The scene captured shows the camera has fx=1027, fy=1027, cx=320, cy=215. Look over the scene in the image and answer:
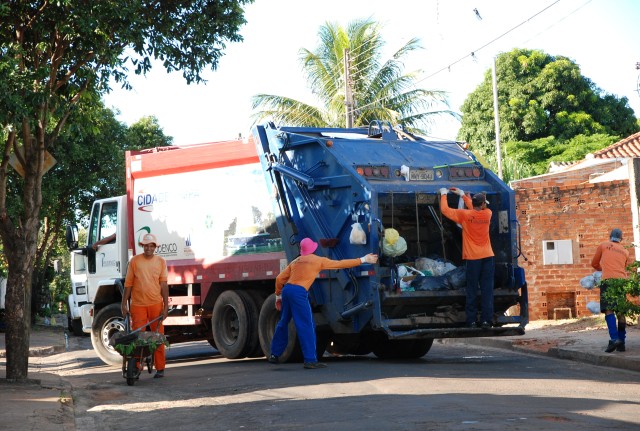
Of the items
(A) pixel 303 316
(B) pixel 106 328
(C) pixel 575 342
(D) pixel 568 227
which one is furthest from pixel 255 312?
(D) pixel 568 227

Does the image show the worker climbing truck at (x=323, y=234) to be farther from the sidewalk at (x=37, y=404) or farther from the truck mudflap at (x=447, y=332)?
the sidewalk at (x=37, y=404)

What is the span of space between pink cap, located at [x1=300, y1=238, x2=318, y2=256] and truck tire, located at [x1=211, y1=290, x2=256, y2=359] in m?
2.03

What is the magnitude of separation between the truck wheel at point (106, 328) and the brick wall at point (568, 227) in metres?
8.27

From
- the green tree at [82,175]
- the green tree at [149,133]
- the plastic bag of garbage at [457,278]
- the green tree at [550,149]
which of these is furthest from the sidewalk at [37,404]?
the green tree at [550,149]

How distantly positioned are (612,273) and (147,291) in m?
5.88

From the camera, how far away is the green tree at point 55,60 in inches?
451

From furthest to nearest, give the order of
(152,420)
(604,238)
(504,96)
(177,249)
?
(504,96)
(604,238)
(177,249)
(152,420)

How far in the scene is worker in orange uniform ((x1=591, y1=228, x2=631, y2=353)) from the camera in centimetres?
1290

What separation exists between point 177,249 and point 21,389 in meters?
4.62

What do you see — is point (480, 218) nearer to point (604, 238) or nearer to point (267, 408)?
point (267, 408)

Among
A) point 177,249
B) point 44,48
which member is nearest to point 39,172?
point 44,48

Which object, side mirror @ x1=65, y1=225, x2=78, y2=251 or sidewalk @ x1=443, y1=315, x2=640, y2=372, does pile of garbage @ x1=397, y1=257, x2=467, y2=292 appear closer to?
sidewalk @ x1=443, y1=315, x2=640, y2=372

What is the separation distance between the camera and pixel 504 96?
48.8 metres

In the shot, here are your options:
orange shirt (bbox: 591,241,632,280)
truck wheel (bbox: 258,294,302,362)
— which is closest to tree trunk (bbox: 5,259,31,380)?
truck wheel (bbox: 258,294,302,362)
